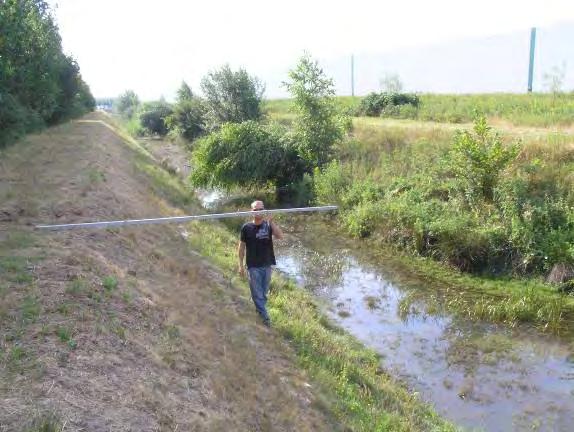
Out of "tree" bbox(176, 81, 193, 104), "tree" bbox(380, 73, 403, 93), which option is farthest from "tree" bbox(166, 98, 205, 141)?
"tree" bbox(380, 73, 403, 93)

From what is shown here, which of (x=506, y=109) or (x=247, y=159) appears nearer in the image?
(x=247, y=159)

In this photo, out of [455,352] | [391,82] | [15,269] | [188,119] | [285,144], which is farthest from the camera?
[188,119]

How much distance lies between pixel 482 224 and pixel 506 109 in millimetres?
13408

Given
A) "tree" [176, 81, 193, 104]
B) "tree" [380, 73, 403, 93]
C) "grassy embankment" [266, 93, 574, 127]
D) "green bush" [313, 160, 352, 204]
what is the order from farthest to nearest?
"tree" [176, 81, 193, 104] → "tree" [380, 73, 403, 93] → "grassy embankment" [266, 93, 574, 127] → "green bush" [313, 160, 352, 204]

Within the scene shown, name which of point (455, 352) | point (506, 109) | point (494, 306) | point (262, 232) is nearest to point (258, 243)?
point (262, 232)

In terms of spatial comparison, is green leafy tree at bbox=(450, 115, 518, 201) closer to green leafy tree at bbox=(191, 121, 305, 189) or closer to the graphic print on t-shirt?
the graphic print on t-shirt

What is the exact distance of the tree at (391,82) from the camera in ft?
142

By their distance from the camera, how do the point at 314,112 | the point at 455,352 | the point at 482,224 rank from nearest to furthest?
the point at 455,352
the point at 482,224
the point at 314,112

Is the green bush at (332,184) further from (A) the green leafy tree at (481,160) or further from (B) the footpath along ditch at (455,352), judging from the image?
(B) the footpath along ditch at (455,352)

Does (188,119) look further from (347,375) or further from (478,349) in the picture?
(347,375)

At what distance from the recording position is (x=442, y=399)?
8.16 metres

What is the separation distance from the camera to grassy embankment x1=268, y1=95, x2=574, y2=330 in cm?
1165

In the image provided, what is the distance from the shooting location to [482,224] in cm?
1409

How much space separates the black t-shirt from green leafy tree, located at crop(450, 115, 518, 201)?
902cm
